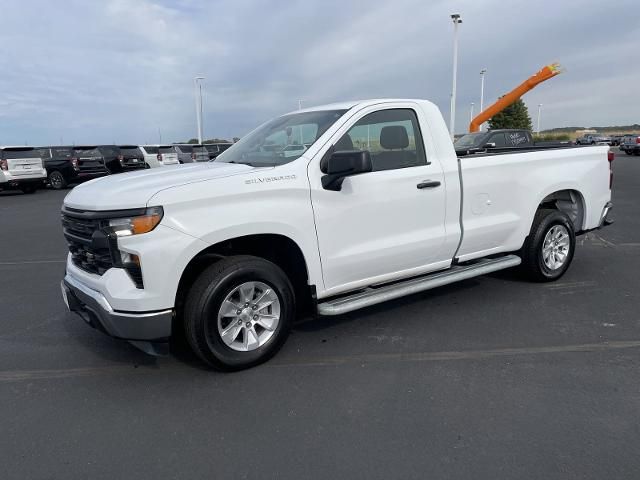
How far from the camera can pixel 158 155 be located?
896 inches

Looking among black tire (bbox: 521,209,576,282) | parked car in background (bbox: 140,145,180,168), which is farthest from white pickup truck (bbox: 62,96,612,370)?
parked car in background (bbox: 140,145,180,168)

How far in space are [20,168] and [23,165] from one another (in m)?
0.15

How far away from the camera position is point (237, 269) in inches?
134

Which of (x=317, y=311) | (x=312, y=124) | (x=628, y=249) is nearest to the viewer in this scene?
(x=317, y=311)

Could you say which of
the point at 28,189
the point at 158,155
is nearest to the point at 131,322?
the point at 28,189

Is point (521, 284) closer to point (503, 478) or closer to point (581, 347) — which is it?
point (581, 347)

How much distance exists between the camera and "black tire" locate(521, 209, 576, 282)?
5211 millimetres

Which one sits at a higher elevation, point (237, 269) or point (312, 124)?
point (312, 124)

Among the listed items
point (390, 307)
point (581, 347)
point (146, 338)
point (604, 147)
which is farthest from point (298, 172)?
point (604, 147)

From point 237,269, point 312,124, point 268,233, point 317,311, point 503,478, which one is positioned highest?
point 312,124

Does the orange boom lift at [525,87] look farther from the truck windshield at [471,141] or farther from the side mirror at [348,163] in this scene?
the side mirror at [348,163]

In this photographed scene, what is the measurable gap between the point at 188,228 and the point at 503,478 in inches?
89.9

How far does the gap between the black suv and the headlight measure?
63.5 ft

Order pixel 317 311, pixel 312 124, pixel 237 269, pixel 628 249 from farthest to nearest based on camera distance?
pixel 628 249 → pixel 312 124 → pixel 317 311 → pixel 237 269
